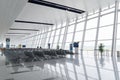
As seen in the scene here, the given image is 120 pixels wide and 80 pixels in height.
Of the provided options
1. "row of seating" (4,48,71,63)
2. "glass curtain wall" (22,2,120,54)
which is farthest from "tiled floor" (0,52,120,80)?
"glass curtain wall" (22,2,120,54)

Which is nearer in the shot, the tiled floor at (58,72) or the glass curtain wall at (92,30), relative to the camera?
the tiled floor at (58,72)

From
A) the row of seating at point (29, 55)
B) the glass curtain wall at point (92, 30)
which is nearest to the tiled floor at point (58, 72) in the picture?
the row of seating at point (29, 55)

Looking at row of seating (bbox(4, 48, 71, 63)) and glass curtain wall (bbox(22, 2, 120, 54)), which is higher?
glass curtain wall (bbox(22, 2, 120, 54))

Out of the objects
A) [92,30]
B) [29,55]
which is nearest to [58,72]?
[29,55]

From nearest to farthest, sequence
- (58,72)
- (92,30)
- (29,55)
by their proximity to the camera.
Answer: (58,72), (29,55), (92,30)

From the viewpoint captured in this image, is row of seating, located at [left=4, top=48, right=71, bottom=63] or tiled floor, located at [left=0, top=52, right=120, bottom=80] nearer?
tiled floor, located at [left=0, top=52, right=120, bottom=80]

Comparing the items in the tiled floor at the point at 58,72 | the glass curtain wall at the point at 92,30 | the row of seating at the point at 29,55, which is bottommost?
the tiled floor at the point at 58,72

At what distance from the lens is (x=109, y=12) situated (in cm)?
1427

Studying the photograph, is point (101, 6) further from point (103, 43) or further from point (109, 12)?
point (103, 43)

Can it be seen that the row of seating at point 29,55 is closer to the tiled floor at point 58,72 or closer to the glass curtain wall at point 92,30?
the tiled floor at point 58,72

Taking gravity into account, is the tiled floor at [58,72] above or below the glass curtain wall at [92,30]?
below

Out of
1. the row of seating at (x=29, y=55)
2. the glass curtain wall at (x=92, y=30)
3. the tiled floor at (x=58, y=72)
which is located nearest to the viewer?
the tiled floor at (x=58, y=72)

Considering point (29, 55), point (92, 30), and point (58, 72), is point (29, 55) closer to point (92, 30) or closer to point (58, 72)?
point (58, 72)

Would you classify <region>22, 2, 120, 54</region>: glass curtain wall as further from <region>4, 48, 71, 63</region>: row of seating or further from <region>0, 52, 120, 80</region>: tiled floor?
<region>0, 52, 120, 80</region>: tiled floor
